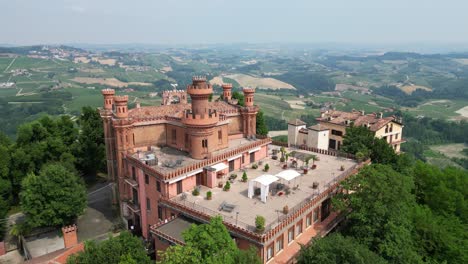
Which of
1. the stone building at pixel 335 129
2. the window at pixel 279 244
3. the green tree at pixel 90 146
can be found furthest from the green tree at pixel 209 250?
the green tree at pixel 90 146

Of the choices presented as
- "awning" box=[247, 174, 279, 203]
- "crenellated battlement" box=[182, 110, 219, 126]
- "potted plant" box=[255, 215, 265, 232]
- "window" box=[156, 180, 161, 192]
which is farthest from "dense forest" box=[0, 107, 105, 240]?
"potted plant" box=[255, 215, 265, 232]

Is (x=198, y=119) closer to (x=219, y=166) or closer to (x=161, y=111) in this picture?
(x=219, y=166)

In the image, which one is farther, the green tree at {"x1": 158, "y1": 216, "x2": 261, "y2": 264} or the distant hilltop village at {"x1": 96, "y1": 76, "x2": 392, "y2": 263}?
the distant hilltop village at {"x1": 96, "y1": 76, "x2": 392, "y2": 263}

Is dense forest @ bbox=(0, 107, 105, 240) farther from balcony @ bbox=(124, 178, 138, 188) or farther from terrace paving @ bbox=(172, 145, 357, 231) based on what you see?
terrace paving @ bbox=(172, 145, 357, 231)

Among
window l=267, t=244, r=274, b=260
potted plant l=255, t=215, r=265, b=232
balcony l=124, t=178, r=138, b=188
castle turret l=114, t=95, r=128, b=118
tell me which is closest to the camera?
potted plant l=255, t=215, r=265, b=232

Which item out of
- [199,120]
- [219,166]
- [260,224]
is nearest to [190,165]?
[219,166]

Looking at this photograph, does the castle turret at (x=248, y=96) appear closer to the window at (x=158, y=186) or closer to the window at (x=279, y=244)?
the window at (x=158, y=186)
